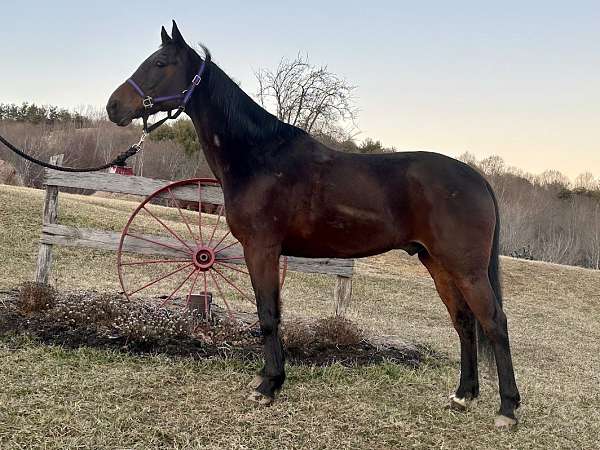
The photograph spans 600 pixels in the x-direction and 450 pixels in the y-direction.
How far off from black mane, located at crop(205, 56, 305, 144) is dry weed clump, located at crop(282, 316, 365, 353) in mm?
2040

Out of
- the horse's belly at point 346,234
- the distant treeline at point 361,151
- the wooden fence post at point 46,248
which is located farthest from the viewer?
the distant treeline at point 361,151

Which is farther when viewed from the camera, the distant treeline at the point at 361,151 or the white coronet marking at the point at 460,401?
the distant treeline at the point at 361,151

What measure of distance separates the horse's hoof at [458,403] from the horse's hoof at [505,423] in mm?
341

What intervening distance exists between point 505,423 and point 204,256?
3479 mm

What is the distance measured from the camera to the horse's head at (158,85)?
12.4ft

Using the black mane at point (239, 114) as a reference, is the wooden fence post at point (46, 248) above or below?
below

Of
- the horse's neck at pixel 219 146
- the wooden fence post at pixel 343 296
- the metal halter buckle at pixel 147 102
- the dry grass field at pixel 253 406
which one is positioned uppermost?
the metal halter buckle at pixel 147 102

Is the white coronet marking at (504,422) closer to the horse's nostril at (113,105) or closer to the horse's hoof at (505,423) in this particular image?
the horse's hoof at (505,423)

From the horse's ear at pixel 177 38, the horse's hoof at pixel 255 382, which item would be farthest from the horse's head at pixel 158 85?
the horse's hoof at pixel 255 382

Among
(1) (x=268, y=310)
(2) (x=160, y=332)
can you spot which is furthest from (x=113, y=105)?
(2) (x=160, y=332)

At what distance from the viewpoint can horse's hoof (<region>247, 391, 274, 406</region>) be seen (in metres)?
3.69

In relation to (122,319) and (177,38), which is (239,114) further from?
(122,319)

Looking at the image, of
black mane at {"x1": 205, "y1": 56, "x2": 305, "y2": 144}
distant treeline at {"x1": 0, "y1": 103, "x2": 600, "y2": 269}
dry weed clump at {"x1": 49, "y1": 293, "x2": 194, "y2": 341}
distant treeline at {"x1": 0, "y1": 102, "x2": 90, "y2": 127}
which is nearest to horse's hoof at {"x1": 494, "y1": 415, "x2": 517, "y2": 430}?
black mane at {"x1": 205, "y1": 56, "x2": 305, "y2": 144}

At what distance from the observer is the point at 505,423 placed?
3617mm
